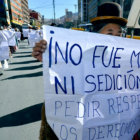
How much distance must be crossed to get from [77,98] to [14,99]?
3.40m

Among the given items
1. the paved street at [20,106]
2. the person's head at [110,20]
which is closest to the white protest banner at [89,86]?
the person's head at [110,20]

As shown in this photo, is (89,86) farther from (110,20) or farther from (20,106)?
(20,106)

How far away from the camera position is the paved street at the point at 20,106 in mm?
3185

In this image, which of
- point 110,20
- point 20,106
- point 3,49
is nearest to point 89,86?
point 110,20

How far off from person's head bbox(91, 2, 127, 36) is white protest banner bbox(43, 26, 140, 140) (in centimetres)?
25

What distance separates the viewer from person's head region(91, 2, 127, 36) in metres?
1.79

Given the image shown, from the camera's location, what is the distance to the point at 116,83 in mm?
1552

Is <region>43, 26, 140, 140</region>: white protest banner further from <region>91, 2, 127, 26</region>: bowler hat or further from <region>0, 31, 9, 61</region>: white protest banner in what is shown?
<region>0, 31, 9, 61</region>: white protest banner

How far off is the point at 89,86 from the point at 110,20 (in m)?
0.69

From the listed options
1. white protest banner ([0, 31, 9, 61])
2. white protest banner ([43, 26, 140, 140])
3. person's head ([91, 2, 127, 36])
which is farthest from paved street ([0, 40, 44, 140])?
person's head ([91, 2, 127, 36])

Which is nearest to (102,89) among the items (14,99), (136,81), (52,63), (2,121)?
(136,81)

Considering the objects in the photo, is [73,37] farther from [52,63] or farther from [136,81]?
[136,81]

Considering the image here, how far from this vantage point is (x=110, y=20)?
178cm

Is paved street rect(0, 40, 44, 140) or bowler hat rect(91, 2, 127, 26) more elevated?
bowler hat rect(91, 2, 127, 26)
